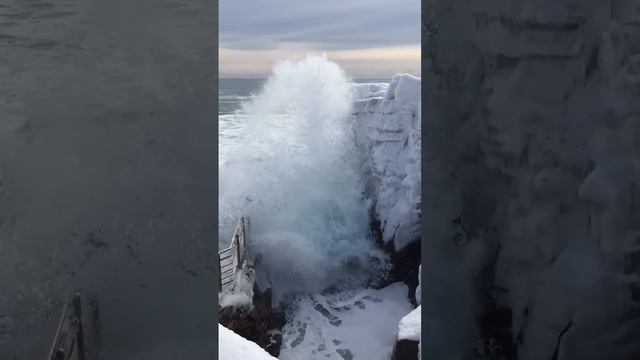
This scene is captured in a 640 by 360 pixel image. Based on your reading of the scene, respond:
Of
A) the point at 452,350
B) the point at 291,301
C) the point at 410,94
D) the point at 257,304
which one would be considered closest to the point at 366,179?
the point at 410,94

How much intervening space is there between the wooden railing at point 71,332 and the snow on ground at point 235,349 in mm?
1988

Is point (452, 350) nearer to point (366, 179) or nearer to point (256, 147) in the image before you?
point (366, 179)

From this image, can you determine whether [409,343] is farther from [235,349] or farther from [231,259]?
[231,259]

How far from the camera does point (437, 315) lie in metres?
1.67

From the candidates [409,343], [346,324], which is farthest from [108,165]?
[346,324]

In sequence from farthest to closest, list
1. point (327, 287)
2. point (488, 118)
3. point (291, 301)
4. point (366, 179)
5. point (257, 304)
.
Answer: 1. point (366, 179)
2. point (327, 287)
3. point (291, 301)
4. point (257, 304)
5. point (488, 118)

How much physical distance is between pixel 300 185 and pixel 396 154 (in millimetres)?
4032

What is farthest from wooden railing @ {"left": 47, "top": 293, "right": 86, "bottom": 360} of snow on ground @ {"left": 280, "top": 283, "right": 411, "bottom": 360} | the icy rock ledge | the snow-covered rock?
the snow-covered rock

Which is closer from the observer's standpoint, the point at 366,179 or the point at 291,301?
the point at 291,301

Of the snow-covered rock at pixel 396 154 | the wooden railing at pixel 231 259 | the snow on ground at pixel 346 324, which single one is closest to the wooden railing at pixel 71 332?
the wooden railing at pixel 231 259

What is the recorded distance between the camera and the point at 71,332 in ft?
5.11

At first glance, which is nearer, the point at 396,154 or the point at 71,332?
the point at 71,332

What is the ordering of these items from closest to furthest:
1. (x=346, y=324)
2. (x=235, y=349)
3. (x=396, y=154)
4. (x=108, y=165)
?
(x=108, y=165) < (x=235, y=349) < (x=346, y=324) < (x=396, y=154)

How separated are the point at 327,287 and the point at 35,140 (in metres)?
12.9
